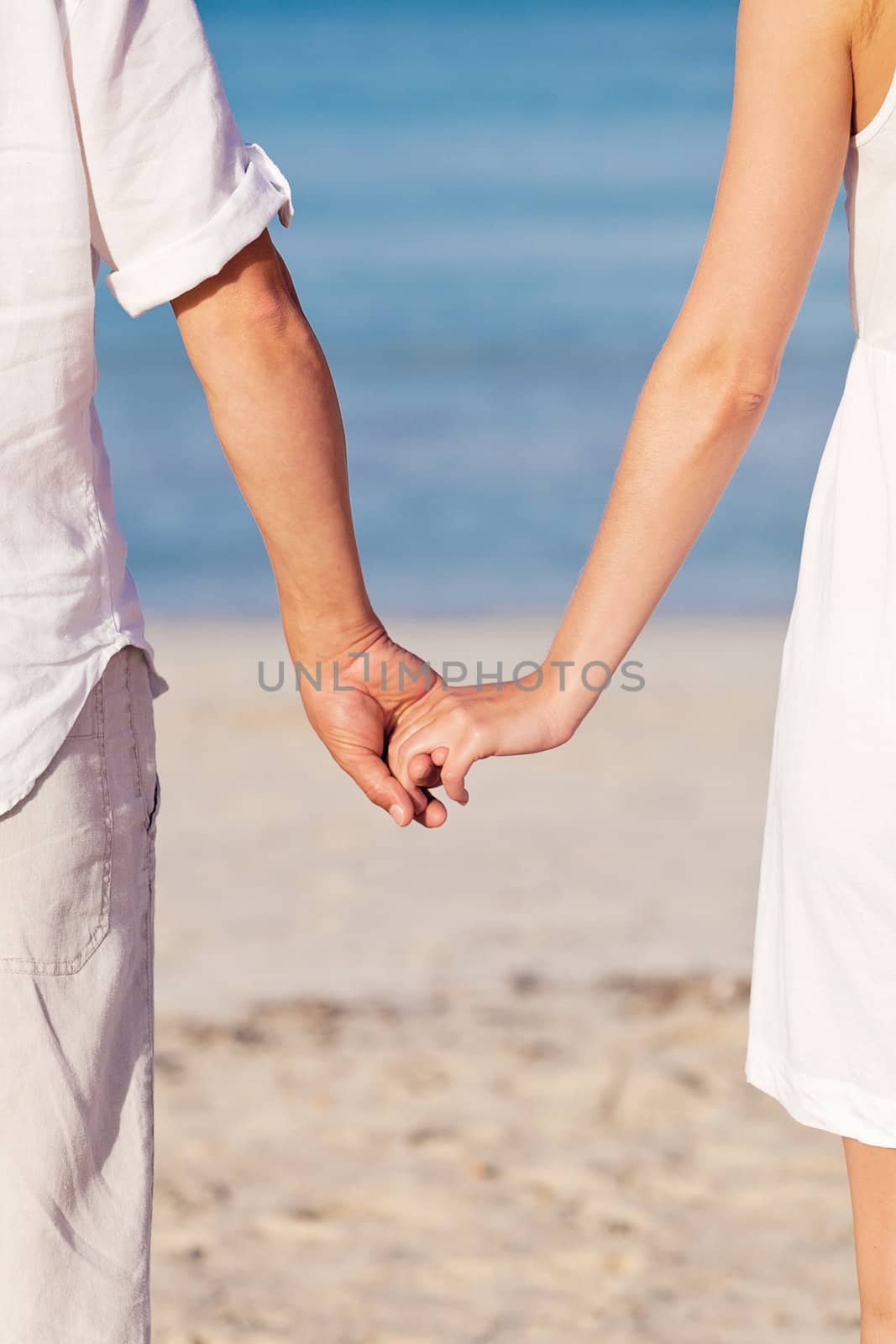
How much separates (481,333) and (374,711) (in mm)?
15611

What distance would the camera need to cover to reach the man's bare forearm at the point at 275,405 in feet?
5.65

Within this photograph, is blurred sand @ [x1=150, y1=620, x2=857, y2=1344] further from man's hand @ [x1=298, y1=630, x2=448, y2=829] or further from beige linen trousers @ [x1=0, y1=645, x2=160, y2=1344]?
beige linen trousers @ [x1=0, y1=645, x2=160, y2=1344]

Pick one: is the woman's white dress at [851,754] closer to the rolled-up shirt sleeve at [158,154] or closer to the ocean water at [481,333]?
the rolled-up shirt sleeve at [158,154]

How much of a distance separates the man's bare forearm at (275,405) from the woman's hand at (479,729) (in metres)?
0.31

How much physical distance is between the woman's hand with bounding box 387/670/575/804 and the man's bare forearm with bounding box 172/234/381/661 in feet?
1.02

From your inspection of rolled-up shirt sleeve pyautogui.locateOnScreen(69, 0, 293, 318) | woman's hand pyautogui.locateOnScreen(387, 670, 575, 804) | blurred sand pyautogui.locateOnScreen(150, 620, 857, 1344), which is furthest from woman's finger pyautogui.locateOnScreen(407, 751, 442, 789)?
blurred sand pyautogui.locateOnScreen(150, 620, 857, 1344)

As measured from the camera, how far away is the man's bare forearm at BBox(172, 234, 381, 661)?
1724 mm

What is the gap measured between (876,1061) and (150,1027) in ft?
2.41

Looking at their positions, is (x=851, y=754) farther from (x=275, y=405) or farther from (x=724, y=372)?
(x=275, y=405)

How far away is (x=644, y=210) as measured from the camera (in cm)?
2398

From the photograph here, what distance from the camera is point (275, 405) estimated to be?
1.79 metres

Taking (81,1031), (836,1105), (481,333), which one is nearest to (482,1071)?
(836,1105)

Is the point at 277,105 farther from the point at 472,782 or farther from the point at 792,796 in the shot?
the point at 792,796

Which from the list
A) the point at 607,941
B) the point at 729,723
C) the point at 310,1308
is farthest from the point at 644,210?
the point at 310,1308
